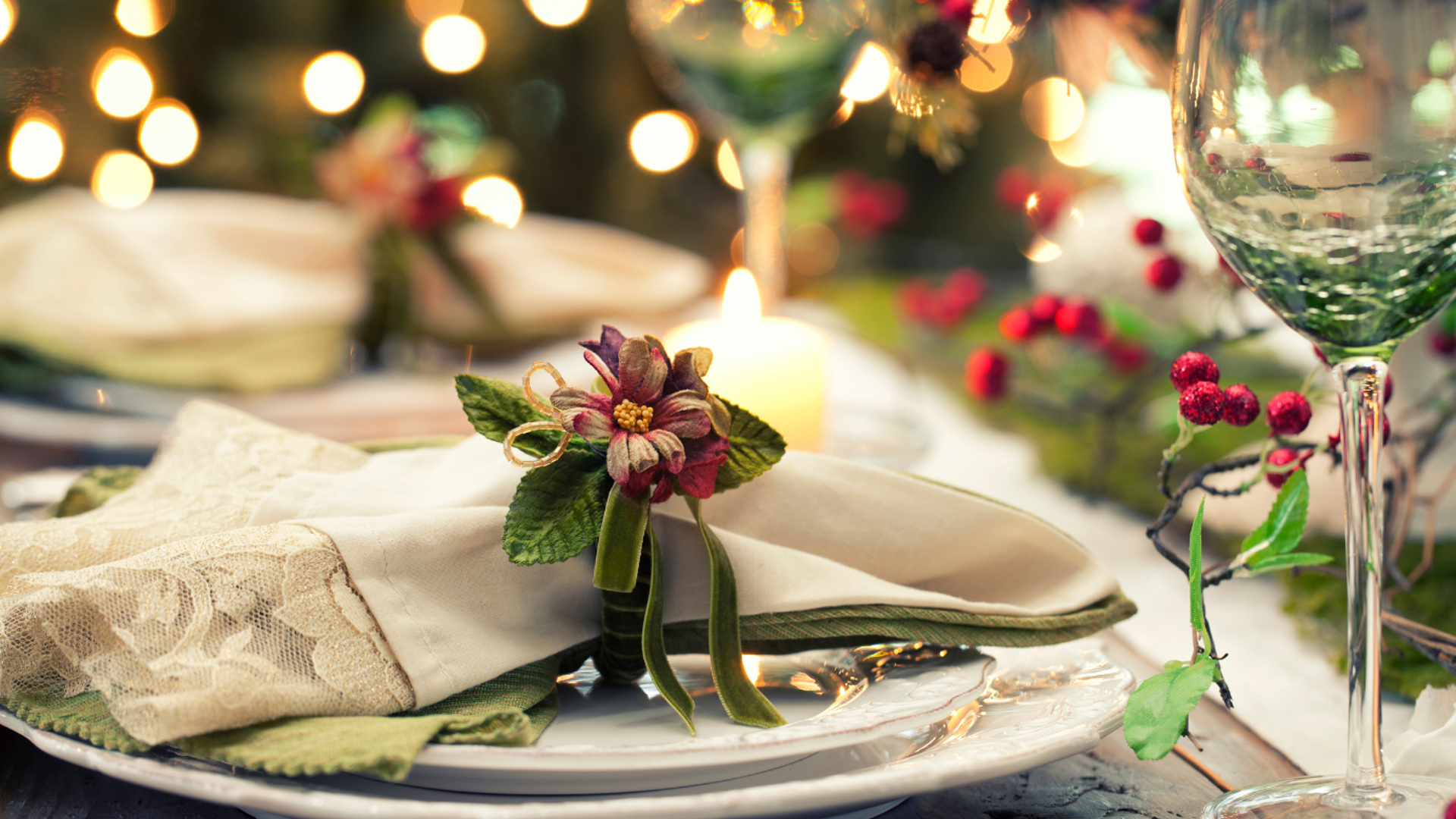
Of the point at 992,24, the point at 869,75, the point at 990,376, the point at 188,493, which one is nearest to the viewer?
the point at 188,493

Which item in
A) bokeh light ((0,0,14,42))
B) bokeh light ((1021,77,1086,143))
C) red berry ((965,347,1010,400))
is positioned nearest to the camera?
red berry ((965,347,1010,400))

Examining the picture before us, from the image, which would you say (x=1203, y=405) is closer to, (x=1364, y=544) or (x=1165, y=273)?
(x=1364, y=544)

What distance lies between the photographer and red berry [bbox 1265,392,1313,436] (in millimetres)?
329

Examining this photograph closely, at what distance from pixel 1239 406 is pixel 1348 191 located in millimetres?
81

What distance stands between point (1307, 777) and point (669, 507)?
7.4 inches

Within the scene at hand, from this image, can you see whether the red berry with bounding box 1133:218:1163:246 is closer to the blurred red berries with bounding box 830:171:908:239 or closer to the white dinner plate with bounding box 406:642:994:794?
the white dinner plate with bounding box 406:642:994:794

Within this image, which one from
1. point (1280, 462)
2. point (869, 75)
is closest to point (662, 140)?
point (869, 75)

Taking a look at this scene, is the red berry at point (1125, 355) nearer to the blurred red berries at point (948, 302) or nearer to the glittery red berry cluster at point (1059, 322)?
the glittery red berry cluster at point (1059, 322)

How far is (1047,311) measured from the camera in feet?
2.19

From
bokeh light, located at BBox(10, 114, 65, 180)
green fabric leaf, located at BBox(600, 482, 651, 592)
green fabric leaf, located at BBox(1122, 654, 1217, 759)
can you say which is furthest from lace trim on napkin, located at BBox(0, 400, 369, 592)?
bokeh light, located at BBox(10, 114, 65, 180)

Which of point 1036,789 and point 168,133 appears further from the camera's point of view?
point 168,133

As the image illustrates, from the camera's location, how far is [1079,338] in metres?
0.67

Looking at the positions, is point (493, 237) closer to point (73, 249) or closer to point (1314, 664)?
point (73, 249)

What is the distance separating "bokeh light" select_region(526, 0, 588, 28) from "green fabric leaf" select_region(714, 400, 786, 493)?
4.08ft
